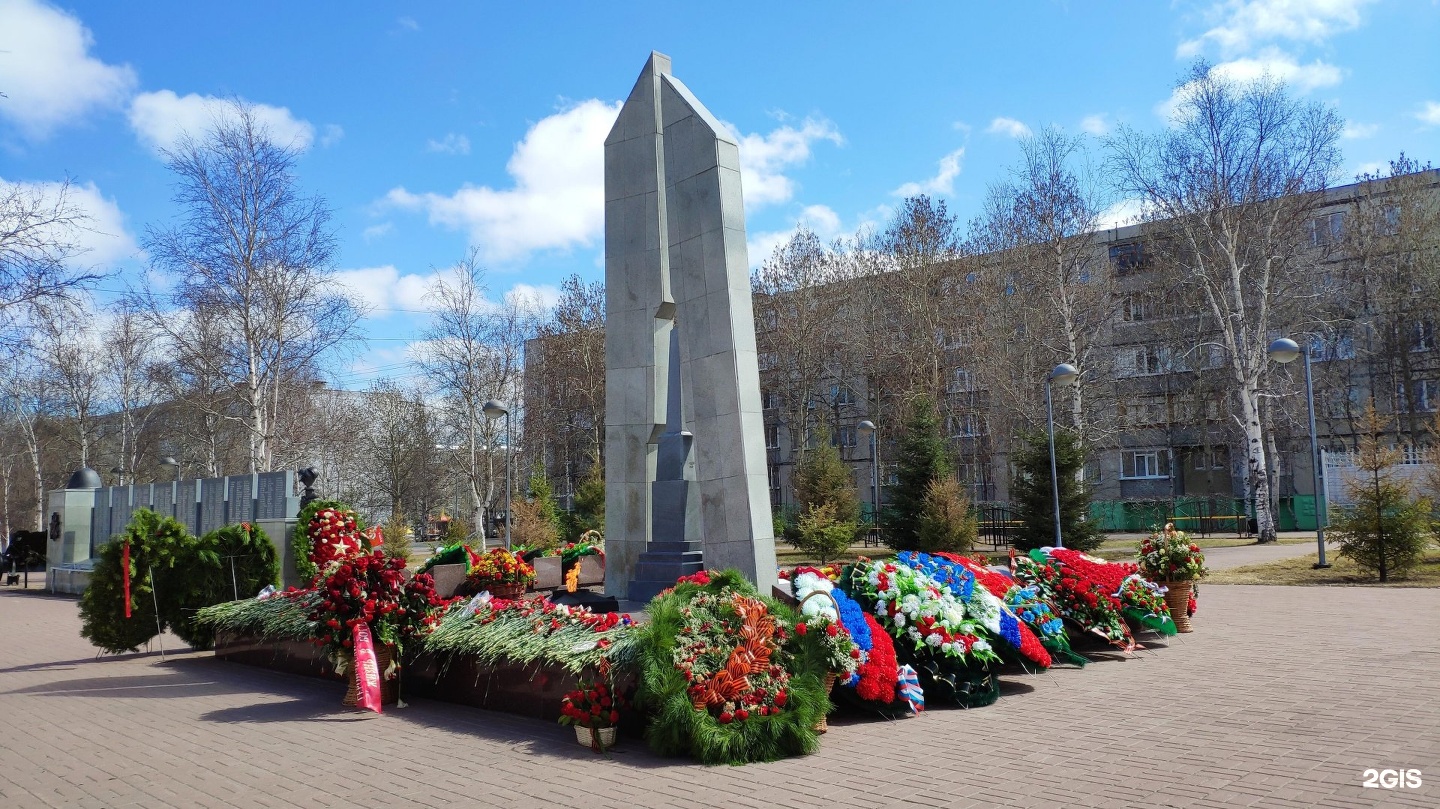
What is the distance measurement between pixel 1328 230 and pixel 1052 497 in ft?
86.9

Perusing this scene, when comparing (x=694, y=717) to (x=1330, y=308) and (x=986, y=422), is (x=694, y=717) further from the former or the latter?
(x=1330, y=308)

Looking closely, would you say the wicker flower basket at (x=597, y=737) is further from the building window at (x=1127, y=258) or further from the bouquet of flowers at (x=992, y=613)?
the building window at (x=1127, y=258)

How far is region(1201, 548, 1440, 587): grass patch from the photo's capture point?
1917 centimetres

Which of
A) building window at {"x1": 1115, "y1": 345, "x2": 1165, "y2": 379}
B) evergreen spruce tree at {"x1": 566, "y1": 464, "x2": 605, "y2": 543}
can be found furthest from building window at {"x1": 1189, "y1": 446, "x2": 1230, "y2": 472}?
evergreen spruce tree at {"x1": 566, "y1": 464, "x2": 605, "y2": 543}

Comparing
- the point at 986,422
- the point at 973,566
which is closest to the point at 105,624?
the point at 973,566

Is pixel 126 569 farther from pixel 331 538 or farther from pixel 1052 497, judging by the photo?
pixel 1052 497

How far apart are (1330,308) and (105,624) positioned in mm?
43578

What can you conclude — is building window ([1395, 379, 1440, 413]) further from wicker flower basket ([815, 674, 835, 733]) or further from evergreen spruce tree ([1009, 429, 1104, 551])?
wicker flower basket ([815, 674, 835, 733])

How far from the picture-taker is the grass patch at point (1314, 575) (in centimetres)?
1917

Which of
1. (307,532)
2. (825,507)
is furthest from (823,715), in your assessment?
(825,507)

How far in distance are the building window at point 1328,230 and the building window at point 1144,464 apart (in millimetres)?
12082

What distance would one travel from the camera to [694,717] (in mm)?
6574

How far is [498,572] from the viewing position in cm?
1406

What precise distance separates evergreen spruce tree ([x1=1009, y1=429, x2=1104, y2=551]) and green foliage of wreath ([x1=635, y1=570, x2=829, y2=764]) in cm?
1993
